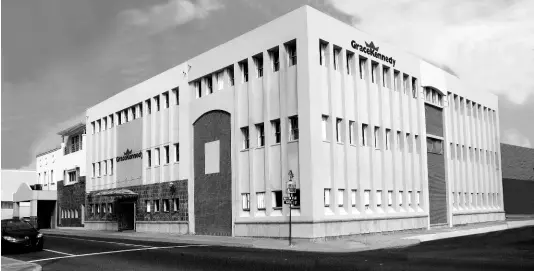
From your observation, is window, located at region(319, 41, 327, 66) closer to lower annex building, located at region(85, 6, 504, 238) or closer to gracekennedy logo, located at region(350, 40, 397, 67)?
lower annex building, located at region(85, 6, 504, 238)

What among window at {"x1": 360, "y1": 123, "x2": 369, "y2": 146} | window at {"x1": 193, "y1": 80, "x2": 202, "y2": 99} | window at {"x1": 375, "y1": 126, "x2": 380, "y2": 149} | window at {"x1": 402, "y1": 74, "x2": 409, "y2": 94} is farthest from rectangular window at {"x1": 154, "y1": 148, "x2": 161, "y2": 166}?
window at {"x1": 402, "y1": 74, "x2": 409, "y2": 94}

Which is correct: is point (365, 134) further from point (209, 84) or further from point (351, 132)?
point (209, 84)

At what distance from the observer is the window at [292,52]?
3067 cm

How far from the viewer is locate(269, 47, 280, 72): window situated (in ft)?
105

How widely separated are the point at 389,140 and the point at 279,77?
964 centimetres

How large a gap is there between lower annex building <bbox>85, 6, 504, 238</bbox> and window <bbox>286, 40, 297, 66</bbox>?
6 cm

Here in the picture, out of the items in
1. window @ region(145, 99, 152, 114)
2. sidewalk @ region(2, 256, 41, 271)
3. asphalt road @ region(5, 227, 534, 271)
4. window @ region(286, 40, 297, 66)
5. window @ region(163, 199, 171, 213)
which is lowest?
asphalt road @ region(5, 227, 534, 271)

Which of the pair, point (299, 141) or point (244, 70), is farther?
point (244, 70)

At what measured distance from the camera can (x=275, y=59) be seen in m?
32.2

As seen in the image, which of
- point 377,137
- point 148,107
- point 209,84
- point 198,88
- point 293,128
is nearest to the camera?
point 293,128

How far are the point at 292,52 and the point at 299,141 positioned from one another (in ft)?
17.7

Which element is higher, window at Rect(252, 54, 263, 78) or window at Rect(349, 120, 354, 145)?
window at Rect(252, 54, 263, 78)

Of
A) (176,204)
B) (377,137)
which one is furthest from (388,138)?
(176,204)

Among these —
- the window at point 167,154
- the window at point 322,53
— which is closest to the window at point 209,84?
the window at point 167,154
